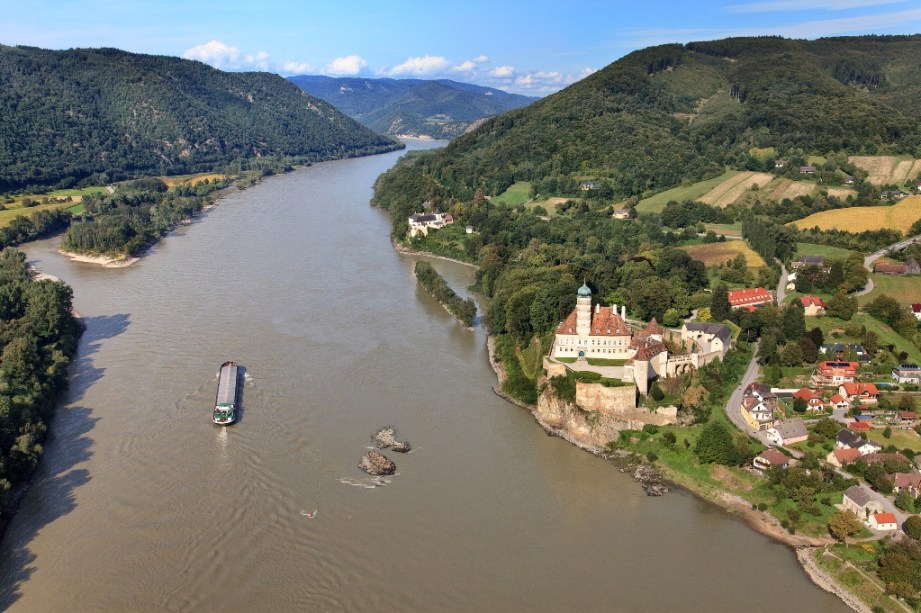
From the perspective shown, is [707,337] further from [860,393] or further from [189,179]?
[189,179]

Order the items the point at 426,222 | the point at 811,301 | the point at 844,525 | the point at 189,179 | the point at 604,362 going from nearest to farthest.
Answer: the point at 844,525, the point at 604,362, the point at 811,301, the point at 426,222, the point at 189,179

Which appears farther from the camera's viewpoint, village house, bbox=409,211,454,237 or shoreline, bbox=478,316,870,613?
village house, bbox=409,211,454,237

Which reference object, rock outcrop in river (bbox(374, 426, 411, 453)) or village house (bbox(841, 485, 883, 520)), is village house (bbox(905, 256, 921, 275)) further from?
rock outcrop in river (bbox(374, 426, 411, 453))

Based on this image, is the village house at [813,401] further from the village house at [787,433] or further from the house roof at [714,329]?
the house roof at [714,329]

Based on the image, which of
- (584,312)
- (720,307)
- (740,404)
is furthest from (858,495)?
(720,307)

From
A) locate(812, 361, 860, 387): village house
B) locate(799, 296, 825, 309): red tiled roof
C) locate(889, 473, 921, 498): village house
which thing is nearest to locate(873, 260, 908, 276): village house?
locate(799, 296, 825, 309): red tiled roof

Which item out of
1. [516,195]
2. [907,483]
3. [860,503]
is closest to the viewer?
[860,503]

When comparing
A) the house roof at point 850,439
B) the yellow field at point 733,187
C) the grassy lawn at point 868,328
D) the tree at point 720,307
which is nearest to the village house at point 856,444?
the house roof at point 850,439
